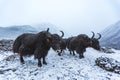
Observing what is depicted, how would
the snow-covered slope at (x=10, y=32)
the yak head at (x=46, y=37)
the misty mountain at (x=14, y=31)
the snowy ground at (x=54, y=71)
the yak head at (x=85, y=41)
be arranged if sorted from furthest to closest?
1. the misty mountain at (x=14, y=31)
2. the snow-covered slope at (x=10, y=32)
3. the yak head at (x=85, y=41)
4. the yak head at (x=46, y=37)
5. the snowy ground at (x=54, y=71)

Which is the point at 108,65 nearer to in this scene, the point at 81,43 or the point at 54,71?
the point at 81,43

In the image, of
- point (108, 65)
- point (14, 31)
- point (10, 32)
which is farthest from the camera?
point (14, 31)

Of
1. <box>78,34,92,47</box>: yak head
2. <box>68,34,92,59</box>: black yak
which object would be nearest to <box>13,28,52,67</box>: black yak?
<box>68,34,92,59</box>: black yak

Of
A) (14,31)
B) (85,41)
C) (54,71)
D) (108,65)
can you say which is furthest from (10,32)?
(54,71)

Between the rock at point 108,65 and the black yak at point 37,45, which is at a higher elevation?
the black yak at point 37,45

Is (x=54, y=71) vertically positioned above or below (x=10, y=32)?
below

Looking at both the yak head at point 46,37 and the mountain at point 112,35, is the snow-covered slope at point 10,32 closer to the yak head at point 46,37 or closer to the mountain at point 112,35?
the mountain at point 112,35

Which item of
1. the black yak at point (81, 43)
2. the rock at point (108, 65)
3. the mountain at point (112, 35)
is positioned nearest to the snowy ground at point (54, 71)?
the rock at point (108, 65)

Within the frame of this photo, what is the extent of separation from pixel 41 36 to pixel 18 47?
2525 mm

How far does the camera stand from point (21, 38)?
19.9 metres

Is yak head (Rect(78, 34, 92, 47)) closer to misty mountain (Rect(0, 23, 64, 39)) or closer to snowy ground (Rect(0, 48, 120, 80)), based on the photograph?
snowy ground (Rect(0, 48, 120, 80))

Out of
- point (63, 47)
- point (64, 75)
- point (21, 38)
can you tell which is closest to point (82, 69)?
point (64, 75)

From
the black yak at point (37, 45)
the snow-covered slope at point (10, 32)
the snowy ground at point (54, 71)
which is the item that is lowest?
the snowy ground at point (54, 71)

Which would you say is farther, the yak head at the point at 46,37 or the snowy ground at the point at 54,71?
the yak head at the point at 46,37
